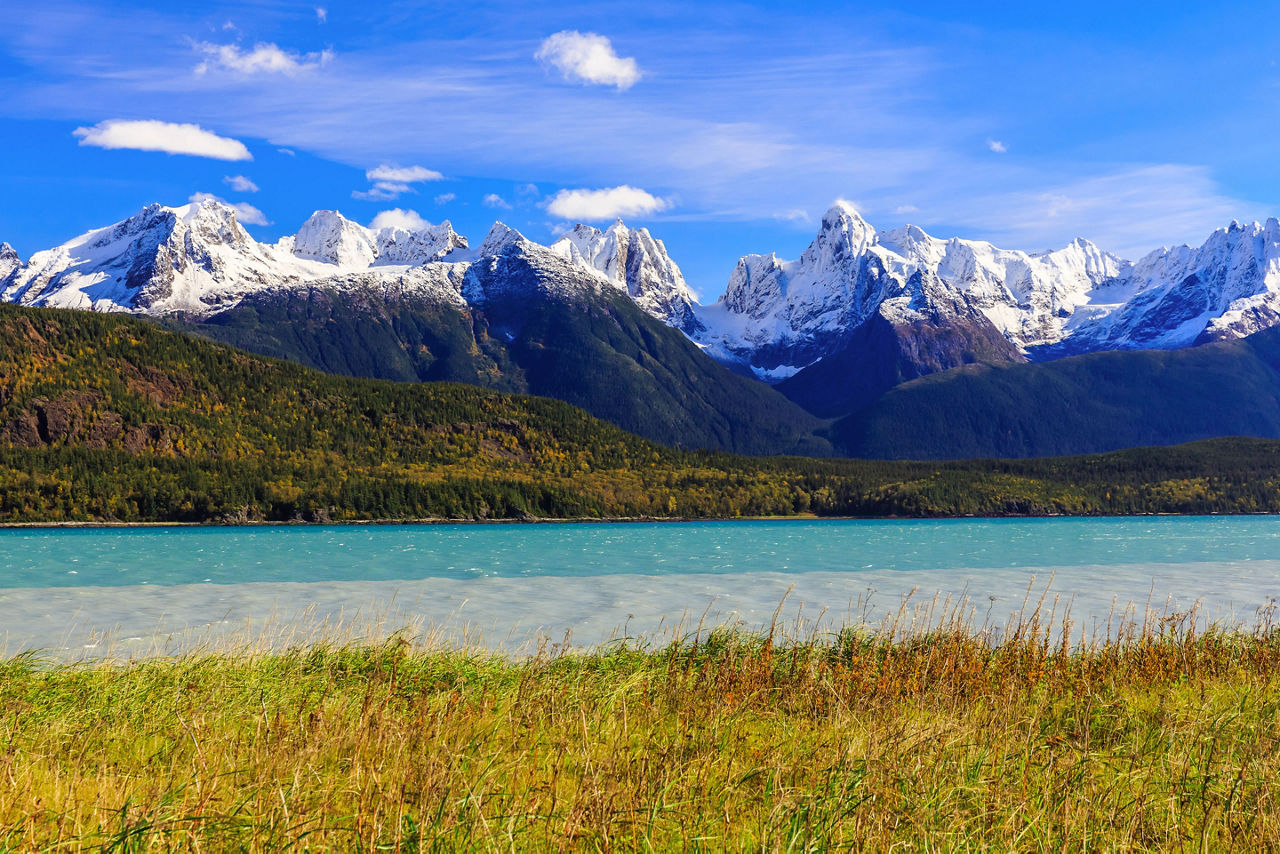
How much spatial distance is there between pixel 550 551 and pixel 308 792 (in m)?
104

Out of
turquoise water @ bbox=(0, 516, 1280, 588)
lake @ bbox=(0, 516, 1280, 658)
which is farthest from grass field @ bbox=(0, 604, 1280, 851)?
turquoise water @ bbox=(0, 516, 1280, 588)

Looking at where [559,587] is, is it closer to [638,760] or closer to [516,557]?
[516,557]

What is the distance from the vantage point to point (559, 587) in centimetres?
6291

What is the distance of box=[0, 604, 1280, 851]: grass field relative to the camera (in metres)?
7.86

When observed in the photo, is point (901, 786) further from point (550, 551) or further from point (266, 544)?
point (266, 544)

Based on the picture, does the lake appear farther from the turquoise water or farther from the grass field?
the grass field

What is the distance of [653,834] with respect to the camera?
313 inches

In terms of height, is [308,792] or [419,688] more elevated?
[308,792]

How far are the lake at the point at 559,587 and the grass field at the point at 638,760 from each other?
2851 millimetres

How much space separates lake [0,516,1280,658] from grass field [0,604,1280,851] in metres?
2.85

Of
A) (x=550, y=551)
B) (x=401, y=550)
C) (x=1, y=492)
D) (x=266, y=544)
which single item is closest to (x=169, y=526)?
(x=1, y=492)

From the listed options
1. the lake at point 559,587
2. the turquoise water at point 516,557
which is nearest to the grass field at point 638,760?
the lake at point 559,587

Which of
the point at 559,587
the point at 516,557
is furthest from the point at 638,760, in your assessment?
the point at 516,557

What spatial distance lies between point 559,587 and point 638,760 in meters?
53.6
